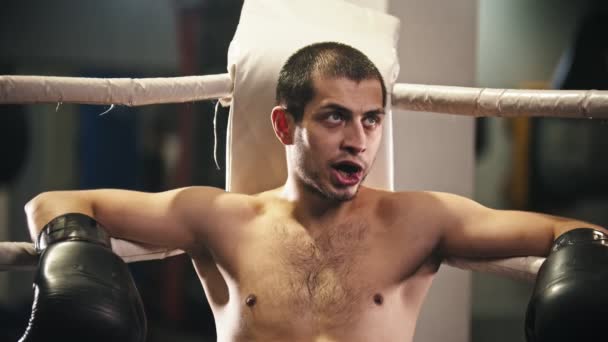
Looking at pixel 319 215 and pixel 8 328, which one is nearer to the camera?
pixel 319 215

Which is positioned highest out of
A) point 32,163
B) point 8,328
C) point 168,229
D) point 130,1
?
point 130,1

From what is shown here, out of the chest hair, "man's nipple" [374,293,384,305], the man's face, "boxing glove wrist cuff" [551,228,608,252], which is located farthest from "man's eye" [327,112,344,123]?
"boxing glove wrist cuff" [551,228,608,252]

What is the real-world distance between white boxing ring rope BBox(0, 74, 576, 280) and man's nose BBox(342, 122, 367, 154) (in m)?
0.24

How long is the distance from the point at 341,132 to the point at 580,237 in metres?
0.44

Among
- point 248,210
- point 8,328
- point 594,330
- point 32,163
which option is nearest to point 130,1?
point 32,163

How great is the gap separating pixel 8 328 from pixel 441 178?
7.24 feet

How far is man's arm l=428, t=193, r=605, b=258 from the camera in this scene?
1250 mm

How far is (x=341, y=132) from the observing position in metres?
1.35

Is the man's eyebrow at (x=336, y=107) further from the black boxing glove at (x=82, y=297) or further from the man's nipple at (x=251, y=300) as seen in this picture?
the black boxing glove at (x=82, y=297)

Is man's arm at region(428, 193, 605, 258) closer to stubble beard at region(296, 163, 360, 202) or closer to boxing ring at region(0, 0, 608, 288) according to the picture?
boxing ring at region(0, 0, 608, 288)

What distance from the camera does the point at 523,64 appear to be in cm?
441

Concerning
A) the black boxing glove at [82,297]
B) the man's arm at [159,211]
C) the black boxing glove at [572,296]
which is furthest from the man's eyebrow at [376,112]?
the black boxing glove at [82,297]

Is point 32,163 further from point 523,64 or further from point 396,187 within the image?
→ point 523,64

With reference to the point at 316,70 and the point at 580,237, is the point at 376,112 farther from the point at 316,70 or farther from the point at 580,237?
the point at 580,237
